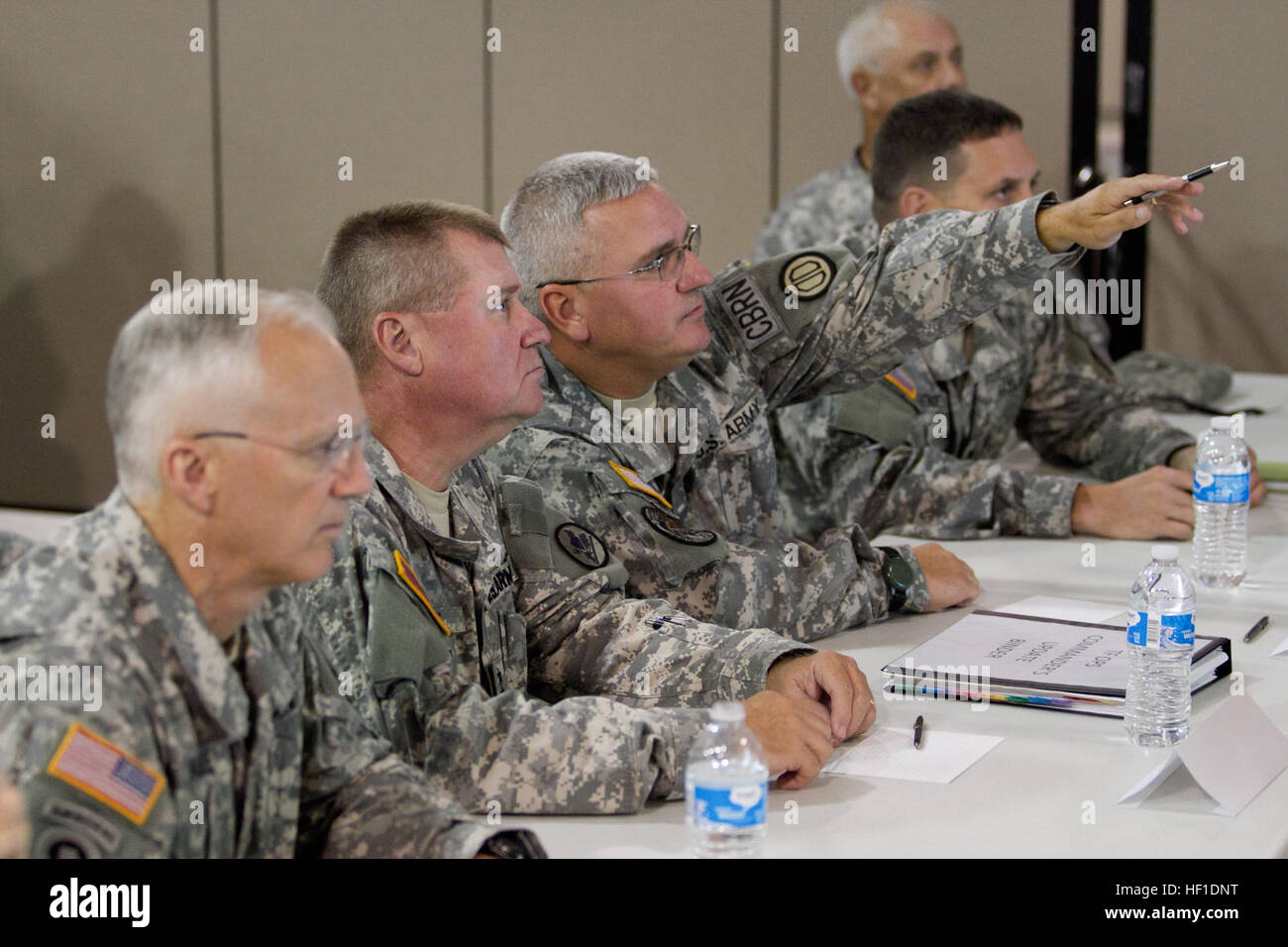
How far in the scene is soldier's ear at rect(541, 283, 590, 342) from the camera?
2102mm

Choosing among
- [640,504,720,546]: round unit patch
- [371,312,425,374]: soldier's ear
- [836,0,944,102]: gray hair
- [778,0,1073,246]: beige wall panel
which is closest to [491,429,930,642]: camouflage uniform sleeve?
[640,504,720,546]: round unit patch

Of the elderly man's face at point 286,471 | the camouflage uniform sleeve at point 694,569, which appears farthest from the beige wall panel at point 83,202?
the elderly man's face at point 286,471

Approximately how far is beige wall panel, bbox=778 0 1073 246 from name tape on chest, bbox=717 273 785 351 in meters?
2.59

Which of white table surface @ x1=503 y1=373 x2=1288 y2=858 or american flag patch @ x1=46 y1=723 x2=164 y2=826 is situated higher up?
american flag patch @ x1=46 y1=723 x2=164 y2=826

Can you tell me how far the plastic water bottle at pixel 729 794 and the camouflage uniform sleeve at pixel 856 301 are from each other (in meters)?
1.11

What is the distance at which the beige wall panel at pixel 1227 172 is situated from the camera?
4.55 metres

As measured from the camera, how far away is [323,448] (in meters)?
1.14

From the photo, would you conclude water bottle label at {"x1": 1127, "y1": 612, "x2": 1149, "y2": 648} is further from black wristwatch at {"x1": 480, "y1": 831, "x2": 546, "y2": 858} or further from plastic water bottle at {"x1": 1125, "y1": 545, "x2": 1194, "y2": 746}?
black wristwatch at {"x1": 480, "y1": 831, "x2": 546, "y2": 858}

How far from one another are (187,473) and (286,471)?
0.25ft

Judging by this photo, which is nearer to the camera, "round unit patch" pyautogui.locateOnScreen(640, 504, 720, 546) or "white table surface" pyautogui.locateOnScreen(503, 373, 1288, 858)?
"white table surface" pyautogui.locateOnScreen(503, 373, 1288, 858)

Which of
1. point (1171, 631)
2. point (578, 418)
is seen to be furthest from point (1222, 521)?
point (578, 418)

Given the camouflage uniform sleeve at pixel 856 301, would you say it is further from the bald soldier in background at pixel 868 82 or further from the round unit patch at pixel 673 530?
the bald soldier in background at pixel 868 82
